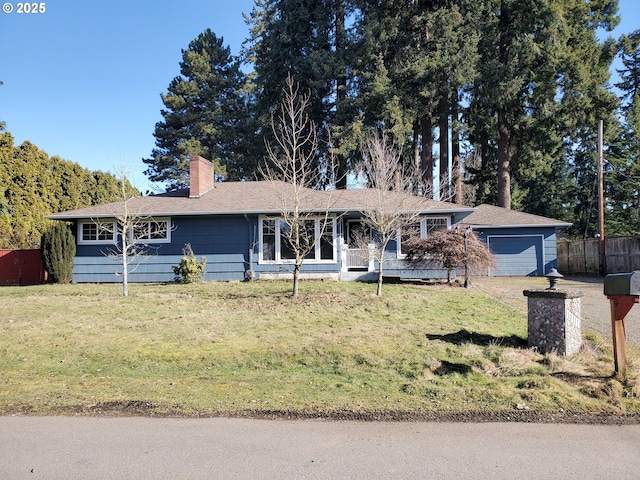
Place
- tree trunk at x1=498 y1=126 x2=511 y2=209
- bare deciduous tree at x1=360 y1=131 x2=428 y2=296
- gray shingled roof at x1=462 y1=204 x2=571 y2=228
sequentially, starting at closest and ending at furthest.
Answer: bare deciduous tree at x1=360 y1=131 x2=428 y2=296 → gray shingled roof at x1=462 y1=204 x2=571 y2=228 → tree trunk at x1=498 y1=126 x2=511 y2=209

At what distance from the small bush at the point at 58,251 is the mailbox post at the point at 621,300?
57.0 ft

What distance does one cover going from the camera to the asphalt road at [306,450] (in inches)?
140

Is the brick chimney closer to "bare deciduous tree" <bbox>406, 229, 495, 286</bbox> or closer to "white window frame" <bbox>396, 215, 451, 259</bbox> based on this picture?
"white window frame" <bbox>396, 215, 451, 259</bbox>

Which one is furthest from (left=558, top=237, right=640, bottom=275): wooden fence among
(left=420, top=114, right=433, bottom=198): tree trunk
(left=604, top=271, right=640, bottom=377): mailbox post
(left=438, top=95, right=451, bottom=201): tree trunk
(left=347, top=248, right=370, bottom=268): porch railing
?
(left=604, top=271, right=640, bottom=377): mailbox post

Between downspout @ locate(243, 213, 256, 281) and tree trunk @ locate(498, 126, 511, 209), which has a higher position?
tree trunk @ locate(498, 126, 511, 209)

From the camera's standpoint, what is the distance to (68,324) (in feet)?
30.6

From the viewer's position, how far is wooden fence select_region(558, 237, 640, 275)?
22516mm

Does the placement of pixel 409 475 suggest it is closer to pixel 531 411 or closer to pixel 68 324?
pixel 531 411

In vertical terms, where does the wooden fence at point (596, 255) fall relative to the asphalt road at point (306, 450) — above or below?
above

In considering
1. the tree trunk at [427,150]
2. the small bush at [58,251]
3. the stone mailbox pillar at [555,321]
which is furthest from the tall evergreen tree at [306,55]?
the stone mailbox pillar at [555,321]

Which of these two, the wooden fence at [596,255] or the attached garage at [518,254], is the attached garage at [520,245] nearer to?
the attached garage at [518,254]

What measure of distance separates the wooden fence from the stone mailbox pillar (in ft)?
62.6

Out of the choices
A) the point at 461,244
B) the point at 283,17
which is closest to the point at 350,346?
the point at 461,244

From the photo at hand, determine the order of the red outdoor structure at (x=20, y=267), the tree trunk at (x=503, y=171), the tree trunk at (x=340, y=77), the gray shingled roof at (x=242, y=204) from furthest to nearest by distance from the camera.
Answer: the tree trunk at (x=503, y=171), the tree trunk at (x=340, y=77), the red outdoor structure at (x=20, y=267), the gray shingled roof at (x=242, y=204)
